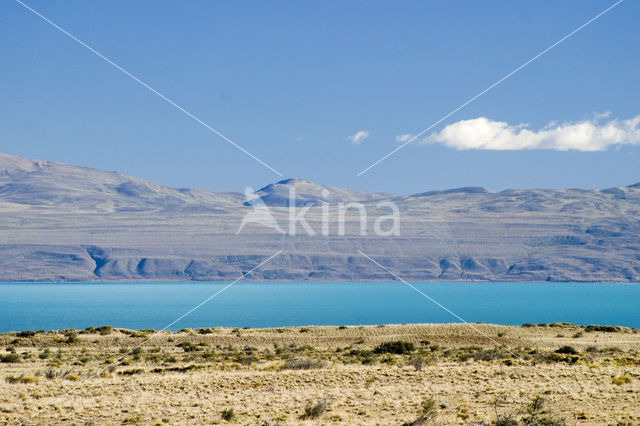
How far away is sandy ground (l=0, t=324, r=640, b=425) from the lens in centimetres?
1909

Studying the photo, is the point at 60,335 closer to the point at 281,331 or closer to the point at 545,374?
the point at 281,331

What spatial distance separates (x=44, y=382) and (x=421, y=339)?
2179cm

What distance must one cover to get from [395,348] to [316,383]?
42.0ft

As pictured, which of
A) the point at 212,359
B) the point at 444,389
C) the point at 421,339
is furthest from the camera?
the point at 421,339

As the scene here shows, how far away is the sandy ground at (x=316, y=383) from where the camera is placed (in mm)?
19094

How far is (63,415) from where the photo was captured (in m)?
19.3

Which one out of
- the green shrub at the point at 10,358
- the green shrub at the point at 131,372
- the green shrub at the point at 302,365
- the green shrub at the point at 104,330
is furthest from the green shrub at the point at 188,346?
the green shrub at the point at 302,365

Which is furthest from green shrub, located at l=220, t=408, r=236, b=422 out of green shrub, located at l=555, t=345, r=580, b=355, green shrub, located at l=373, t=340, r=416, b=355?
green shrub, located at l=555, t=345, r=580, b=355

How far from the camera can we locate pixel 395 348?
35.6m

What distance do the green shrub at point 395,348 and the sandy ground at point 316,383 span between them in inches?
3.9

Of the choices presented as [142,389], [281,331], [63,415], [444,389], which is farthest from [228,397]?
[281,331]

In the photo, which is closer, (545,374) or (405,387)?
(405,387)

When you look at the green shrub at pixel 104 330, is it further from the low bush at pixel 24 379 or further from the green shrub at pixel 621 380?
the green shrub at pixel 621 380

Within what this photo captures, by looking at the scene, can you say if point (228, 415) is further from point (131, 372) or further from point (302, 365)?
point (131, 372)
